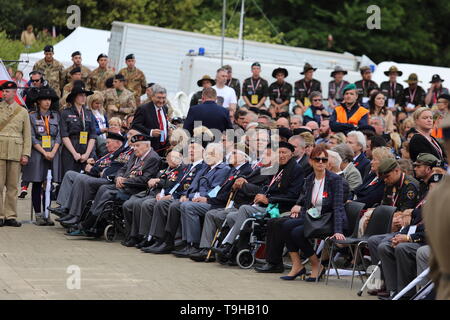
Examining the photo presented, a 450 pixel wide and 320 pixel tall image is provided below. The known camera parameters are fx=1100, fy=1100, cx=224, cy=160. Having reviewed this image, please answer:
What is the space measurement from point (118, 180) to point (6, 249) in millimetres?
2341

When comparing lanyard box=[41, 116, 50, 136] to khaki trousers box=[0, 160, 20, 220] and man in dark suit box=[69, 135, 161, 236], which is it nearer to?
khaki trousers box=[0, 160, 20, 220]

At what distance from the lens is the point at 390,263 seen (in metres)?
11.1

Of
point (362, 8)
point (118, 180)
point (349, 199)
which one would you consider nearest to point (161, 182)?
point (118, 180)

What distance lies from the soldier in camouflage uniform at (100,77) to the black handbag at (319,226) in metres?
11.7


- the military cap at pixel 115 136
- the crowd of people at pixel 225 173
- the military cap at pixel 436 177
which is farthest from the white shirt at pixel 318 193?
the military cap at pixel 115 136

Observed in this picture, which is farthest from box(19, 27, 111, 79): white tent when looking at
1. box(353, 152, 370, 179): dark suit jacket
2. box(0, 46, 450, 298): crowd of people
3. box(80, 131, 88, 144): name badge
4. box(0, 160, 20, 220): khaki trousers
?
box(353, 152, 370, 179): dark suit jacket

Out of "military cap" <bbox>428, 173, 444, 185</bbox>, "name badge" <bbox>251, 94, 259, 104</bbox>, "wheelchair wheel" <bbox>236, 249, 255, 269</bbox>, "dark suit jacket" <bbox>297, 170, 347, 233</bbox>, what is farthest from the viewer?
"name badge" <bbox>251, 94, 259, 104</bbox>

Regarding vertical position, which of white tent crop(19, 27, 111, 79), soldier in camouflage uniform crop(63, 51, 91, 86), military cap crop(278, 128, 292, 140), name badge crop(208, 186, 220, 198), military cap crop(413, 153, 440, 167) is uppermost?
white tent crop(19, 27, 111, 79)

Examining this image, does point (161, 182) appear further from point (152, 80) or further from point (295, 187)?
point (152, 80)

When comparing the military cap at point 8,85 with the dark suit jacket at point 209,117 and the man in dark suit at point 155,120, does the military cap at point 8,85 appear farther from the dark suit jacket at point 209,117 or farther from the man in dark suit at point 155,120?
the dark suit jacket at point 209,117

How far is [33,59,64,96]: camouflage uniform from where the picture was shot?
2355 centimetres

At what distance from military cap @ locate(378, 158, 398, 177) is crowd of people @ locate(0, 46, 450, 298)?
0.5 inches

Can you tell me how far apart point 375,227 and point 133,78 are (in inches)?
487

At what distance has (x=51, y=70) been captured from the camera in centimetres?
2364
